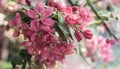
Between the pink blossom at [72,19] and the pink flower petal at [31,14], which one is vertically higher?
the pink flower petal at [31,14]

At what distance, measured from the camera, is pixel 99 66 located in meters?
2.90

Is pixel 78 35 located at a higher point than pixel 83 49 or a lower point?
higher

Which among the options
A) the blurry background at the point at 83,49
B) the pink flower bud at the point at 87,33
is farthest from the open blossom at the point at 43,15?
the blurry background at the point at 83,49

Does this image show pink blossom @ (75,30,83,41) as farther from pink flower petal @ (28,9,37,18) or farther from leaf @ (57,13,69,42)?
pink flower petal @ (28,9,37,18)

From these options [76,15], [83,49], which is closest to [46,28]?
[76,15]

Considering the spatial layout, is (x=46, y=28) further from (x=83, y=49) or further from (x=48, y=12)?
(x=83, y=49)

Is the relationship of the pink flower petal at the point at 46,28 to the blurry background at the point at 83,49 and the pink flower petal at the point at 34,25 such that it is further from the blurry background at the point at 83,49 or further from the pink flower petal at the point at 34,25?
the blurry background at the point at 83,49

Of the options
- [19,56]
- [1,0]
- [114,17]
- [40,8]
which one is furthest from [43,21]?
[1,0]

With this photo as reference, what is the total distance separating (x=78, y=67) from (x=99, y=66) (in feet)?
3.37

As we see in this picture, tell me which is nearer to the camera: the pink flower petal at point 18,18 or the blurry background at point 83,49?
the pink flower petal at point 18,18

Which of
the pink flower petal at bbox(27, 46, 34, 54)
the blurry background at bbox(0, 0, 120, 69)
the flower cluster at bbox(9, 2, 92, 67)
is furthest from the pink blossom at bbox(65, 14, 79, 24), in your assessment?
the blurry background at bbox(0, 0, 120, 69)

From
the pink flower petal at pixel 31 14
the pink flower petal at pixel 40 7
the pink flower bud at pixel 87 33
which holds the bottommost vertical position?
the pink flower bud at pixel 87 33

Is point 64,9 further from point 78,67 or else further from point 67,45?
point 78,67

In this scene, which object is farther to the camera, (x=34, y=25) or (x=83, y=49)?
(x=83, y=49)
